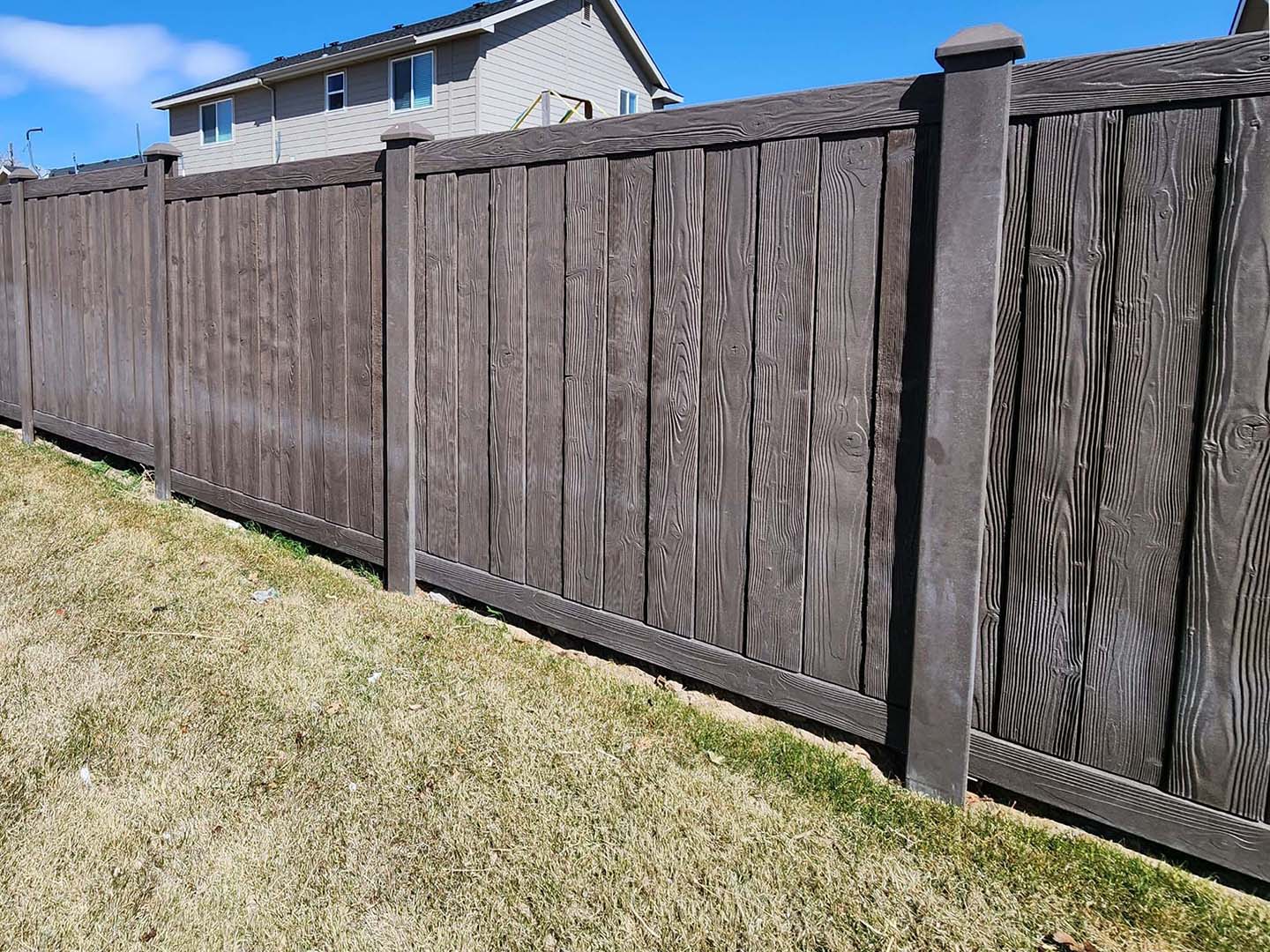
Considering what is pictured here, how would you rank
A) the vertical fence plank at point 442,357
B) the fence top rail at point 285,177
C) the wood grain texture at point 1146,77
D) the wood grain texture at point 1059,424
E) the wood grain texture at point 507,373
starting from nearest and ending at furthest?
the wood grain texture at point 1146,77 → the wood grain texture at point 1059,424 → the wood grain texture at point 507,373 → the vertical fence plank at point 442,357 → the fence top rail at point 285,177

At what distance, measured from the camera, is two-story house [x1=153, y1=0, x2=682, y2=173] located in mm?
18219

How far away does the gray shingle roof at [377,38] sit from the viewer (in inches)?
706

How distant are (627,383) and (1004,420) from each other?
1338 millimetres

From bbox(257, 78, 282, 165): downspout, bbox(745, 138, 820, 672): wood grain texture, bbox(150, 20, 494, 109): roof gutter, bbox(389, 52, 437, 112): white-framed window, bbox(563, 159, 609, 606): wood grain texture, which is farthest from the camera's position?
bbox(257, 78, 282, 165): downspout

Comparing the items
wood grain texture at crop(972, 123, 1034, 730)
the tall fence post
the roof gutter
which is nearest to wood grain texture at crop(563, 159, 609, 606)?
wood grain texture at crop(972, 123, 1034, 730)

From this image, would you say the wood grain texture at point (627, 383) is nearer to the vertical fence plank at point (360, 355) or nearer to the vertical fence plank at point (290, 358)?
the vertical fence plank at point (360, 355)

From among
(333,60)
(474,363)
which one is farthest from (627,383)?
(333,60)

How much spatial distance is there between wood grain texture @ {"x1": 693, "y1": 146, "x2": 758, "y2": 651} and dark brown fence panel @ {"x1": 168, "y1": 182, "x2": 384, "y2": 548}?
1.88m

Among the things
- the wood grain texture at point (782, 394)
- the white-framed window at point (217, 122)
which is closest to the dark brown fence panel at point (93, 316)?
the wood grain texture at point (782, 394)

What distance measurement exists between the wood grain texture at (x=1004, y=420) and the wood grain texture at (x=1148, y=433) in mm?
226

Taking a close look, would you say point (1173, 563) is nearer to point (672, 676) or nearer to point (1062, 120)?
point (1062, 120)

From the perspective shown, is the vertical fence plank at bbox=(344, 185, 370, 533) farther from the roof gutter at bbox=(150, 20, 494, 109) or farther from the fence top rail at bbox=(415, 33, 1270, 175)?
the roof gutter at bbox=(150, 20, 494, 109)

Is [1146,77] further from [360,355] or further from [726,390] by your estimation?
[360,355]

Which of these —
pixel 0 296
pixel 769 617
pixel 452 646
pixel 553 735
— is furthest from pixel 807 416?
pixel 0 296
